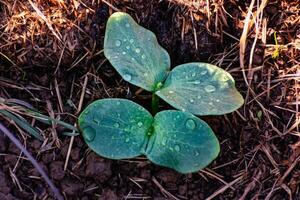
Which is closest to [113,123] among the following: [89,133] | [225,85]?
[89,133]

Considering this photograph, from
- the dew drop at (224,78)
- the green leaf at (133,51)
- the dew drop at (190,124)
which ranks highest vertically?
the green leaf at (133,51)

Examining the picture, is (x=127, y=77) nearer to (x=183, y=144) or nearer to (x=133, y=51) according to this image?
(x=133, y=51)

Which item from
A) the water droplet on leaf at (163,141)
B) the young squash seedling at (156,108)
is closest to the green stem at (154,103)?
the young squash seedling at (156,108)

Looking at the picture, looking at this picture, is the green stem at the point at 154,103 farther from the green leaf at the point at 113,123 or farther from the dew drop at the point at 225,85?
the dew drop at the point at 225,85

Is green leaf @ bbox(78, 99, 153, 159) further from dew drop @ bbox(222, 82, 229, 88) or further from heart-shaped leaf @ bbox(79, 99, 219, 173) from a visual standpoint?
dew drop @ bbox(222, 82, 229, 88)

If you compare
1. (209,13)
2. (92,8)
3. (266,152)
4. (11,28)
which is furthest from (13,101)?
(266,152)
